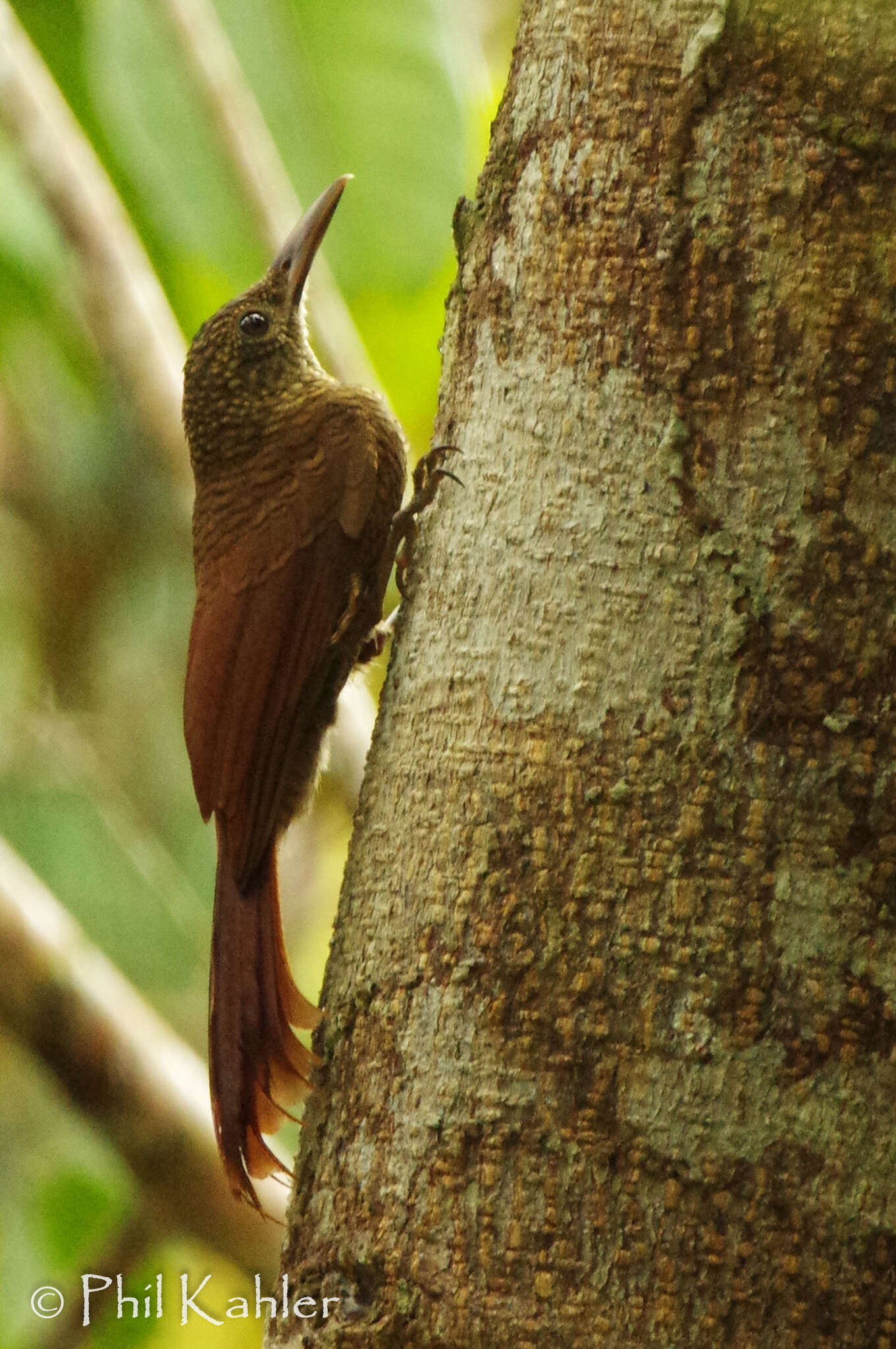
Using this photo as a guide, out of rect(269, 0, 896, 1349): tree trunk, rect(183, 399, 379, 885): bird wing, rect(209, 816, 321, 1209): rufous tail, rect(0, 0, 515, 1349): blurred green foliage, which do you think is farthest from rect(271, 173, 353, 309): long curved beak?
rect(209, 816, 321, 1209): rufous tail

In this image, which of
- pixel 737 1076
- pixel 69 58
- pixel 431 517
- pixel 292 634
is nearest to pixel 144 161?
pixel 69 58

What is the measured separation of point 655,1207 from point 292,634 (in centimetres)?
101

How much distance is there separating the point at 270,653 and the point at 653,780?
2.59ft

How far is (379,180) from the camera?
2723mm

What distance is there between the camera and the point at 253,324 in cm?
257

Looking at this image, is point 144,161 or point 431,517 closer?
point 431,517

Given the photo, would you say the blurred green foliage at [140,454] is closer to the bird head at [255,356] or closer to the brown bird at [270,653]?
the bird head at [255,356]

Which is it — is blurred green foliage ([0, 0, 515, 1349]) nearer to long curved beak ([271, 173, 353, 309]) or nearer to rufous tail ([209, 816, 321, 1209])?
long curved beak ([271, 173, 353, 309])

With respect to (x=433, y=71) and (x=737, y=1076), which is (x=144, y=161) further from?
(x=737, y=1076)

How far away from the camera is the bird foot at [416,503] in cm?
170

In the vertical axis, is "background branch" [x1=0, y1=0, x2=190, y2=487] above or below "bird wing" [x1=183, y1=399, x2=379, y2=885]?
above

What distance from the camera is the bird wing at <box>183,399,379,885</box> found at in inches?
78.7

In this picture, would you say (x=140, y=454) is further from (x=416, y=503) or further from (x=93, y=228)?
(x=416, y=503)

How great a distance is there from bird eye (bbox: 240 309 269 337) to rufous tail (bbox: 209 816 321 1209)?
37.3 inches
